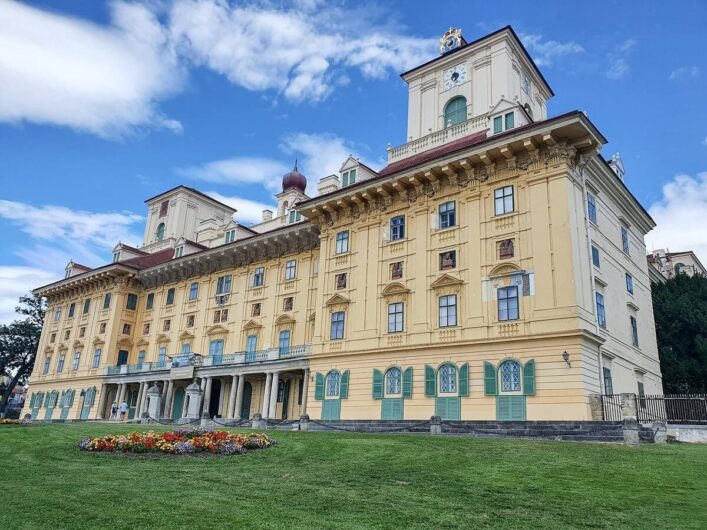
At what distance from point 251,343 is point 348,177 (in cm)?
1381

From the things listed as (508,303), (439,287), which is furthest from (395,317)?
(508,303)

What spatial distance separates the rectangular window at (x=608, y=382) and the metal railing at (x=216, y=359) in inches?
636

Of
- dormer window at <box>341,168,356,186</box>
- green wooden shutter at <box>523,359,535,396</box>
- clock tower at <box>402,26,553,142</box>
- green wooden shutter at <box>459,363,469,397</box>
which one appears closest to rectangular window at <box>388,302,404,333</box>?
green wooden shutter at <box>459,363,469,397</box>

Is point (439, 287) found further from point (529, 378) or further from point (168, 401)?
point (168, 401)

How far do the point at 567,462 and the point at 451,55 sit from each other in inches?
1240

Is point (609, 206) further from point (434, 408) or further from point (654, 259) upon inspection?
point (654, 259)

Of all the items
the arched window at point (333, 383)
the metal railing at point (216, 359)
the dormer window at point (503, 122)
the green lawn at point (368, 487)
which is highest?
the dormer window at point (503, 122)

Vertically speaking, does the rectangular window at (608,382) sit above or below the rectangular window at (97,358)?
below

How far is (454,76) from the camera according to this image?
129 feet

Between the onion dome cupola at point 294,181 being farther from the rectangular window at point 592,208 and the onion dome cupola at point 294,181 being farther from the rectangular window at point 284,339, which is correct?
the rectangular window at point 592,208

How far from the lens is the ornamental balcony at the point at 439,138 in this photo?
112 ft

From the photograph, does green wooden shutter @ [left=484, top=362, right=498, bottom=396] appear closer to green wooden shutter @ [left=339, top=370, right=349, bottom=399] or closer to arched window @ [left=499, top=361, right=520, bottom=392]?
arched window @ [left=499, top=361, right=520, bottom=392]

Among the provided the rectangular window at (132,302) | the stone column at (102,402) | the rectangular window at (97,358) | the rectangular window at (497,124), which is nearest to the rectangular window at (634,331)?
the rectangular window at (497,124)

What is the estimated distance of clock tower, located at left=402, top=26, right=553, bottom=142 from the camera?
36656 mm
